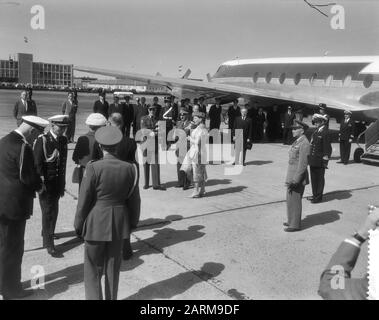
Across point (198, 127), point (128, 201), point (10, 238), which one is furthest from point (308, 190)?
point (10, 238)

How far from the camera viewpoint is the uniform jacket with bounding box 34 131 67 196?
552 cm

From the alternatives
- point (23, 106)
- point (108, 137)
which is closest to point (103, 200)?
point (108, 137)

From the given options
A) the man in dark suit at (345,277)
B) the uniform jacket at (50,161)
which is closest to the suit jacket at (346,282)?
the man in dark suit at (345,277)

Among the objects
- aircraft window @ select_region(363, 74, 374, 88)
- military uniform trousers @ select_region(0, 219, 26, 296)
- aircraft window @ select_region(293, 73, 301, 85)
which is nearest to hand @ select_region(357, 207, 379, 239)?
military uniform trousers @ select_region(0, 219, 26, 296)

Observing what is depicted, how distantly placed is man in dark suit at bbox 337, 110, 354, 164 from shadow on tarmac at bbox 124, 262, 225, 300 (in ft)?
29.2

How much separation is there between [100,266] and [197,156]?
466 centimetres

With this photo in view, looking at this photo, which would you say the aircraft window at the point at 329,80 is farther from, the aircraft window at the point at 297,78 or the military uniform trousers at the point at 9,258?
the military uniform trousers at the point at 9,258

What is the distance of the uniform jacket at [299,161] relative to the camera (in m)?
6.57

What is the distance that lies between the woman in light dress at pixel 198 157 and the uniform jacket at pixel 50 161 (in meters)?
3.24

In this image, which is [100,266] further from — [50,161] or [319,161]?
[319,161]

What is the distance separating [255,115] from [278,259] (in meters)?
12.0

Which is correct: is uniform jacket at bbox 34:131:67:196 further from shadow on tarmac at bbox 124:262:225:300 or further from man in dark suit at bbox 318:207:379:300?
man in dark suit at bbox 318:207:379:300

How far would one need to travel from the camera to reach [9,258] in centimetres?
437
